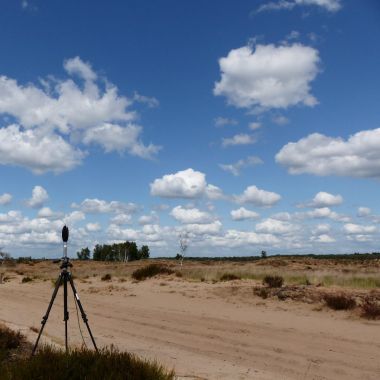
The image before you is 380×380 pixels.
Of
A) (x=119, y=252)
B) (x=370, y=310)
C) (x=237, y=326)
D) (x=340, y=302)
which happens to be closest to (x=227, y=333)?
(x=237, y=326)

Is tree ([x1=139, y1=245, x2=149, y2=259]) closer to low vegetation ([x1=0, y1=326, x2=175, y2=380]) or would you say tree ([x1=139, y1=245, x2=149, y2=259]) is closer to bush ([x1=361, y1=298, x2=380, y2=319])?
bush ([x1=361, y1=298, x2=380, y2=319])

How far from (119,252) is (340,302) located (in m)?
90.5

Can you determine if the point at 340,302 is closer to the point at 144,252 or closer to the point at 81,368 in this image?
the point at 81,368

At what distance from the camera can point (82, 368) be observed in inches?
285

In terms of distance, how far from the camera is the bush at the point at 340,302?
1824 cm

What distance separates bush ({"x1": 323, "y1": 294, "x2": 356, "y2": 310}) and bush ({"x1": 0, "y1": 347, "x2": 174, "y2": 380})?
12.0 metres

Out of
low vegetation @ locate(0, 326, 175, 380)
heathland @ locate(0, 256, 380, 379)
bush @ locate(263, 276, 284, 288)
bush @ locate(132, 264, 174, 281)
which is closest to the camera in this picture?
low vegetation @ locate(0, 326, 175, 380)

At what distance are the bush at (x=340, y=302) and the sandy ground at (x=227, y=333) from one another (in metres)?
0.35

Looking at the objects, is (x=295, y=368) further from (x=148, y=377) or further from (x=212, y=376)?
(x=148, y=377)

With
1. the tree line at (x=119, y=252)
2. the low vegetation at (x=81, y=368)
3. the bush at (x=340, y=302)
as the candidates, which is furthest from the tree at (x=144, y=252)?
the low vegetation at (x=81, y=368)

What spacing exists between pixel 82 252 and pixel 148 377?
4891 inches

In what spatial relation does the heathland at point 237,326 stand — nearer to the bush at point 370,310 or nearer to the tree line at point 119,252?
the bush at point 370,310

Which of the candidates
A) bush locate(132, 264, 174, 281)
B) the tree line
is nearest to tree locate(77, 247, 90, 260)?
the tree line

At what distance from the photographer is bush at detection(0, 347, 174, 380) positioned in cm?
703
